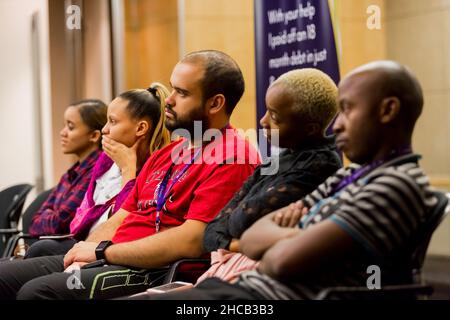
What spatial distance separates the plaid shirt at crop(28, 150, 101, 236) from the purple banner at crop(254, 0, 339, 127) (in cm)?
97

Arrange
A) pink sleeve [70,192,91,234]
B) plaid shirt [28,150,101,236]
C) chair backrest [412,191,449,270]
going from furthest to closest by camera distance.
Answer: plaid shirt [28,150,101,236] → pink sleeve [70,192,91,234] → chair backrest [412,191,449,270]

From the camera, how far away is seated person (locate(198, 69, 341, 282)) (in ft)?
7.07

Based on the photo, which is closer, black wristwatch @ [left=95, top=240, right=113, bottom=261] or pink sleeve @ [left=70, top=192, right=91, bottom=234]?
black wristwatch @ [left=95, top=240, right=113, bottom=261]

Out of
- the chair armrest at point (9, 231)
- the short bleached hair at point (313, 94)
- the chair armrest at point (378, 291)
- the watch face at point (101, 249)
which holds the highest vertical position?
the short bleached hair at point (313, 94)

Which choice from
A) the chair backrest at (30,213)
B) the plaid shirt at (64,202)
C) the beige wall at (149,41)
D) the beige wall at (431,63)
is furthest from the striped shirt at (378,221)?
the beige wall at (431,63)

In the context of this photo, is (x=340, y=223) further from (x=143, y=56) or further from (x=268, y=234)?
(x=143, y=56)

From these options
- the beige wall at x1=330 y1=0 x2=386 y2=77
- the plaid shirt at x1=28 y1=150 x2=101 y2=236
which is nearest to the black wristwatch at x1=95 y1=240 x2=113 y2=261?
the plaid shirt at x1=28 y1=150 x2=101 y2=236

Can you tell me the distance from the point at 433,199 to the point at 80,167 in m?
2.43

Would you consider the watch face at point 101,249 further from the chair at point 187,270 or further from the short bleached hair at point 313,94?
the short bleached hair at point 313,94

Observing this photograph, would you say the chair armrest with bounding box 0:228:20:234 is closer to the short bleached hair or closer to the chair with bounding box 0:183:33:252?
A: the chair with bounding box 0:183:33:252

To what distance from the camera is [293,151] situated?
2270 mm

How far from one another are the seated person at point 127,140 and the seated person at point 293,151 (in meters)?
1.02

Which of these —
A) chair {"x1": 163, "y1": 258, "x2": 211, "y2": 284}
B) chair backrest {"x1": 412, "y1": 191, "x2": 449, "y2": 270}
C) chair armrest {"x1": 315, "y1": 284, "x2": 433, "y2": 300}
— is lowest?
chair {"x1": 163, "y1": 258, "x2": 211, "y2": 284}

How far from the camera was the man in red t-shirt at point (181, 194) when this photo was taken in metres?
2.54
